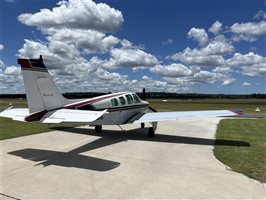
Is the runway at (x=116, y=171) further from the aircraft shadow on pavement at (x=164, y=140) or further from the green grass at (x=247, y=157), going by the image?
the green grass at (x=247, y=157)

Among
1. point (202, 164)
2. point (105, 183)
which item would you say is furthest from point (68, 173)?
point (202, 164)

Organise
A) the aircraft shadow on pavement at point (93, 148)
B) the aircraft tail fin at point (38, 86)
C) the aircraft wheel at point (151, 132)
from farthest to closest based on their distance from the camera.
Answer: the aircraft wheel at point (151, 132) < the aircraft tail fin at point (38, 86) < the aircraft shadow on pavement at point (93, 148)

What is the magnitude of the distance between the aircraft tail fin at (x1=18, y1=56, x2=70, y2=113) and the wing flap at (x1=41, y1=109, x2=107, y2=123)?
61cm

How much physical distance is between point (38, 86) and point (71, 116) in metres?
2.03

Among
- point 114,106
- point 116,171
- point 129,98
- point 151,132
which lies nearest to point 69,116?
point 116,171

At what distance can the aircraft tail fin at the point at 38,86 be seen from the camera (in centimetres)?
955

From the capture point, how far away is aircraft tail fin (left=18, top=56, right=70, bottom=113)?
9.55 meters

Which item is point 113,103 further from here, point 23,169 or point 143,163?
point 23,169

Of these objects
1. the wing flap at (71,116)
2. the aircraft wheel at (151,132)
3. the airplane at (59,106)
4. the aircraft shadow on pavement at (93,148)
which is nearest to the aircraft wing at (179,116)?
the airplane at (59,106)

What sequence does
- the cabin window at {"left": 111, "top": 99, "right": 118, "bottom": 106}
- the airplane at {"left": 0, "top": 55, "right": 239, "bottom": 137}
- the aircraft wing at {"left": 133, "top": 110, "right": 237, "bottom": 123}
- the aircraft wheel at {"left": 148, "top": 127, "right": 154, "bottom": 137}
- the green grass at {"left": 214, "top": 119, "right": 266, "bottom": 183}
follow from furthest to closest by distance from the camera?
the aircraft wheel at {"left": 148, "top": 127, "right": 154, "bottom": 137} < the cabin window at {"left": 111, "top": 99, "right": 118, "bottom": 106} < the aircraft wing at {"left": 133, "top": 110, "right": 237, "bottom": 123} < the airplane at {"left": 0, "top": 55, "right": 239, "bottom": 137} < the green grass at {"left": 214, "top": 119, "right": 266, "bottom": 183}

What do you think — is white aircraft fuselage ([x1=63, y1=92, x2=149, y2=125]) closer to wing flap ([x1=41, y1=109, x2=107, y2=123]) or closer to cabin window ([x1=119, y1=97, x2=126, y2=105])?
cabin window ([x1=119, y1=97, x2=126, y2=105])

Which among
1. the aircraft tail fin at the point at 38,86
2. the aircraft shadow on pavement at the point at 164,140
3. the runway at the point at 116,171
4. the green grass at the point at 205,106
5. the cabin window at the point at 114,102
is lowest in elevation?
the green grass at the point at 205,106

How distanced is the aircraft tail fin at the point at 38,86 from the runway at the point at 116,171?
175 centimetres

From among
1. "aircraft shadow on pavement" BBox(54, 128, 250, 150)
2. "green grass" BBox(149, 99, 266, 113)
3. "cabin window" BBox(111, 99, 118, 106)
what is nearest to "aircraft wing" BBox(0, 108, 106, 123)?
"aircraft shadow on pavement" BBox(54, 128, 250, 150)
